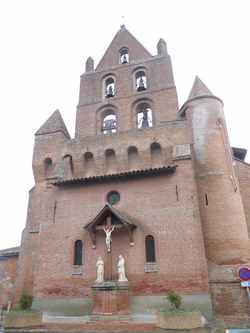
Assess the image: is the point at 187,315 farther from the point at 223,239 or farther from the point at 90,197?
the point at 90,197

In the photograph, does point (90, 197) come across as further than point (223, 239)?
Yes

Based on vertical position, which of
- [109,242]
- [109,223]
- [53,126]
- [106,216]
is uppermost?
[53,126]

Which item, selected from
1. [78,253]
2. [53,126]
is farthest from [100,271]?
[53,126]

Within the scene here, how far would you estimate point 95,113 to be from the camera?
2322cm

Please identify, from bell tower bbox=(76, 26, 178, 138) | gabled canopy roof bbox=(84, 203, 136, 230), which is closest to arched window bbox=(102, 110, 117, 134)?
bell tower bbox=(76, 26, 178, 138)

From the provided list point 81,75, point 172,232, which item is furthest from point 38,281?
point 81,75

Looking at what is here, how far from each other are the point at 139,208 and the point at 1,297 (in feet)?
37.8

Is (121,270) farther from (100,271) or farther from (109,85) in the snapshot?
(109,85)

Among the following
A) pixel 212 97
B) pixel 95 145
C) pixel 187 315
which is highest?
pixel 212 97

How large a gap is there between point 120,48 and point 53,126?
1156cm

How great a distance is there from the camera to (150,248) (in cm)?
1505

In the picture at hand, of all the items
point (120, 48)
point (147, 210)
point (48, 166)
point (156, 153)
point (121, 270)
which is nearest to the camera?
point (121, 270)

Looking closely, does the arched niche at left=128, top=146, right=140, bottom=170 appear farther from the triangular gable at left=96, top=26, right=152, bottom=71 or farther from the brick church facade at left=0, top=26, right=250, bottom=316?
the triangular gable at left=96, top=26, right=152, bottom=71

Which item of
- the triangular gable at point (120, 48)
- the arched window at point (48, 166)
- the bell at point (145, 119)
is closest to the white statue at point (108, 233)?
the arched window at point (48, 166)
